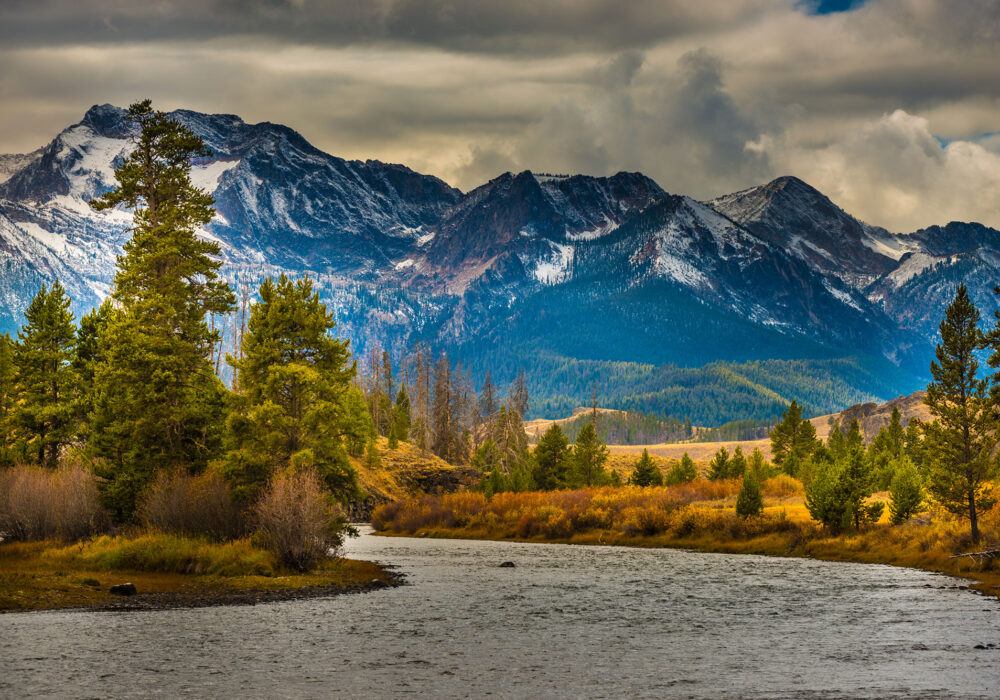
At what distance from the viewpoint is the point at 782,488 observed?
12038 cm

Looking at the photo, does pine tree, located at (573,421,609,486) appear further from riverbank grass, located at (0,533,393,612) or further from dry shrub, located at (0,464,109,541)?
dry shrub, located at (0,464,109,541)

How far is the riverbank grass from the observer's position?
45469 mm

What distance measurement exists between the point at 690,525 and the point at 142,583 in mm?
57939

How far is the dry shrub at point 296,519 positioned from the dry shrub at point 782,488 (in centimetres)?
7577

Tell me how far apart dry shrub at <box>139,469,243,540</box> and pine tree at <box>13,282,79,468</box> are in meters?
16.1

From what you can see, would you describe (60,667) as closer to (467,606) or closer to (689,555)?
(467,606)

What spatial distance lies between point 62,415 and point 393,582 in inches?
1155

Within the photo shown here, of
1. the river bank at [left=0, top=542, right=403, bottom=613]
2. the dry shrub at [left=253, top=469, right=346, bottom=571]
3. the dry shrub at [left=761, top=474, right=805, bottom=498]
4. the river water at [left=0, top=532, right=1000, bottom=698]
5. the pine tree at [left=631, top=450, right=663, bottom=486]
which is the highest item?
the pine tree at [left=631, top=450, right=663, bottom=486]

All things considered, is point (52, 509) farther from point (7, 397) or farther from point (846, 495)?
point (846, 495)

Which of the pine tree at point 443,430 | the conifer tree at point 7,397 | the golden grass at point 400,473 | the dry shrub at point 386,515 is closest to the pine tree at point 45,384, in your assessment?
the conifer tree at point 7,397

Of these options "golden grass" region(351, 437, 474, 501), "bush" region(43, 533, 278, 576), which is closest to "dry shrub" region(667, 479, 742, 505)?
"golden grass" region(351, 437, 474, 501)

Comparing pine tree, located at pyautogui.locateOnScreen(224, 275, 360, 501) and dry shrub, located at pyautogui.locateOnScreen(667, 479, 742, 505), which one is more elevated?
pine tree, located at pyautogui.locateOnScreen(224, 275, 360, 501)

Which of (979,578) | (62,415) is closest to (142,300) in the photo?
(62,415)

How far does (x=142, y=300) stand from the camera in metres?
61.2
